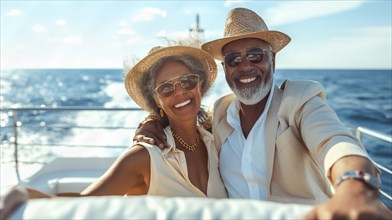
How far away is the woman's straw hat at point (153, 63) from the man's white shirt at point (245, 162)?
0.36 meters

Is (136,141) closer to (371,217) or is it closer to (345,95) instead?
(371,217)

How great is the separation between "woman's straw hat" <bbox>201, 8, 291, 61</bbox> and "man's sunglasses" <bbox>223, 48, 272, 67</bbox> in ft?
0.25

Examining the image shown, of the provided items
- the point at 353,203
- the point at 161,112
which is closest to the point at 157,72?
the point at 161,112

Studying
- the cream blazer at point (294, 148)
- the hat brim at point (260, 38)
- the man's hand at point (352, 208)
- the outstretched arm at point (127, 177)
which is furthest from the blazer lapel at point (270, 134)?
the man's hand at point (352, 208)

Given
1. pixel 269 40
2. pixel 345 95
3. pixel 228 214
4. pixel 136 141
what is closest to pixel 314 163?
pixel 269 40

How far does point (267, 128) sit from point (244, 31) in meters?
0.49

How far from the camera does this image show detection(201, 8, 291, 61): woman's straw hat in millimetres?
1874

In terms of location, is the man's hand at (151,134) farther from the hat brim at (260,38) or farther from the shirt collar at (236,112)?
the hat brim at (260,38)

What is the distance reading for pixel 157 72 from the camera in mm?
1863

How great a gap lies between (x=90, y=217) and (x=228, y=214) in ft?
0.81

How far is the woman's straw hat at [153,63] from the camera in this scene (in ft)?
5.94

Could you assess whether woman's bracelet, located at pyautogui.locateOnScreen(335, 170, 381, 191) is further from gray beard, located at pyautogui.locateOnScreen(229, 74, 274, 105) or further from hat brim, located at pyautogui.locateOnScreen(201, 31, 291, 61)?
hat brim, located at pyautogui.locateOnScreen(201, 31, 291, 61)

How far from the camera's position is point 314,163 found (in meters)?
1.71

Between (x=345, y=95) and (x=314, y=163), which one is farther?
(x=345, y=95)
